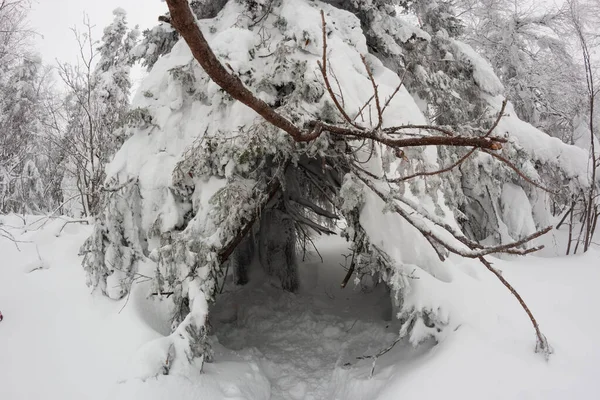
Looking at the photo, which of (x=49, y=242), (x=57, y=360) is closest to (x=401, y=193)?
(x=57, y=360)

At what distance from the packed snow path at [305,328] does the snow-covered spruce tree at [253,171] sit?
1294 millimetres

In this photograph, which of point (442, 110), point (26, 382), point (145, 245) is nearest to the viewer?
point (26, 382)

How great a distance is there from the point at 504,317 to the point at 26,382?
4131 mm

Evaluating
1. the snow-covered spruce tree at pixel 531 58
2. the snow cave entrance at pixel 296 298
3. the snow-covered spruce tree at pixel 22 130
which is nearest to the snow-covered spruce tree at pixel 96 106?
the snow-covered spruce tree at pixel 22 130

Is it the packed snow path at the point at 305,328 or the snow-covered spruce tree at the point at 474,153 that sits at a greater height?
the snow-covered spruce tree at the point at 474,153

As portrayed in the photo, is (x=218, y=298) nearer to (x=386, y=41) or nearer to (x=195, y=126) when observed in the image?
(x=195, y=126)

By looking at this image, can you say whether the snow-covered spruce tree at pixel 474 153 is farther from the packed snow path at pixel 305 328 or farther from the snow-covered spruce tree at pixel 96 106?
the snow-covered spruce tree at pixel 96 106

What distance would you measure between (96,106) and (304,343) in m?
10.6

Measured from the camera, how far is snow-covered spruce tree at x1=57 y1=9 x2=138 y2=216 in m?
9.93

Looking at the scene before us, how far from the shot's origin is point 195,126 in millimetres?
4203

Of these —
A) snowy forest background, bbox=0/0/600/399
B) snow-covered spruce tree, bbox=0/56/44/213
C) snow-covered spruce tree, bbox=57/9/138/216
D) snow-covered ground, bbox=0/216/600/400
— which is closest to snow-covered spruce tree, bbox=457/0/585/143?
snowy forest background, bbox=0/0/600/399

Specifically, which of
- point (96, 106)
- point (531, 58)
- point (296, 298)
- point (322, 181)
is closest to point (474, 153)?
point (322, 181)

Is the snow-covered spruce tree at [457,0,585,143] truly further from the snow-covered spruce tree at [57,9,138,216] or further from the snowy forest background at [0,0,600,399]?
the snow-covered spruce tree at [57,9,138,216]

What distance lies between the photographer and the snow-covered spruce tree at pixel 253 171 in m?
3.43
